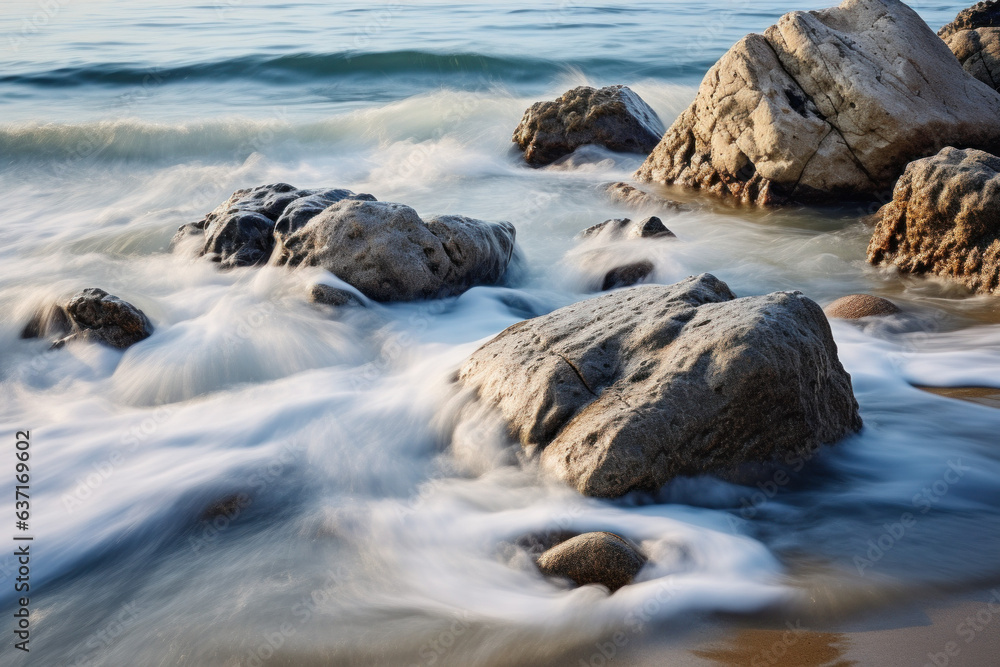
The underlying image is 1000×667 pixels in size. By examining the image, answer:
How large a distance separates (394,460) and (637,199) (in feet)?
17.6

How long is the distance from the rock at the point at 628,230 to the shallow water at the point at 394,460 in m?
0.21

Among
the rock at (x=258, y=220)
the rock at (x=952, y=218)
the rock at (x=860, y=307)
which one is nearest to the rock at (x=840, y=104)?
the rock at (x=952, y=218)

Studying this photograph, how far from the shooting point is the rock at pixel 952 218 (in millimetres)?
5547

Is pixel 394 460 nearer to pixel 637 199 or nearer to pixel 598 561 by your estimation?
pixel 598 561

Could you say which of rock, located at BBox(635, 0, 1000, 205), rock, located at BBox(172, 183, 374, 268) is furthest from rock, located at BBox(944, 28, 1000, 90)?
rock, located at BBox(172, 183, 374, 268)

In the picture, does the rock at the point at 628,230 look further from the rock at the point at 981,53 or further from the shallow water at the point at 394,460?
the rock at the point at 981,53

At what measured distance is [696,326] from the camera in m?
3.60

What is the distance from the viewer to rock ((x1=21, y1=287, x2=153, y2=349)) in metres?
5.39

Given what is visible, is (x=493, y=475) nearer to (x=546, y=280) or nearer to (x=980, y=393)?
(x=980, y=393)

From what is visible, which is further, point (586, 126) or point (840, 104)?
point (586, 126)

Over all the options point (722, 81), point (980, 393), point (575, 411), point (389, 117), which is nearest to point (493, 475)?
point (575, 411)

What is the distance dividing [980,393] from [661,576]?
2600 millimetres

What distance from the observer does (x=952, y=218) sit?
575cm

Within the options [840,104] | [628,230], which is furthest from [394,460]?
[840,104]
